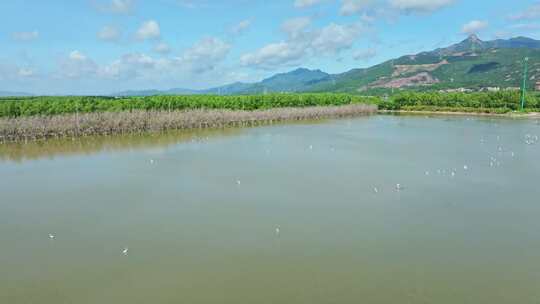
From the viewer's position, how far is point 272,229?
730 centimetres

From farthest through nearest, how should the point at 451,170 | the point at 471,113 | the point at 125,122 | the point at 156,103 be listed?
the point at 471,113 → the point at 156,103 → the point at 125,122 → the point at 451,170

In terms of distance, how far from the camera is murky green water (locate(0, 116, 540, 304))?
5.28 meters

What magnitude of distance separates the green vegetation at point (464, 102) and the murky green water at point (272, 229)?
21.7 metres

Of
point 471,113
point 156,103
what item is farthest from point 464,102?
point 156,103

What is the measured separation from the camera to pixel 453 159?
1367 cm

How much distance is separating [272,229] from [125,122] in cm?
1634

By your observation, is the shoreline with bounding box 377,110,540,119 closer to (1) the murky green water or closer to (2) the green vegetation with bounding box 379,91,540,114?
(2) the green vegetation with bounding box 379,91,540,114

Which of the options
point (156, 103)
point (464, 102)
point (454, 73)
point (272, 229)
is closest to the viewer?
point (272, 229)

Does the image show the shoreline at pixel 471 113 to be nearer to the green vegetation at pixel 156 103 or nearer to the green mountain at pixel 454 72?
the green vegetation at pixel 156 103

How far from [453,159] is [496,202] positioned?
519 cm

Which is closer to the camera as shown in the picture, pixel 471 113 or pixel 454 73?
pixel 471 113

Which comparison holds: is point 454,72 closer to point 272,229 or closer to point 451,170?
point 451,170

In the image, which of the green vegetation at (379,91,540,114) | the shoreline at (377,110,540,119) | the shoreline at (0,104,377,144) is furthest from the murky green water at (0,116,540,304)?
the green vegetation at (379,91,540,114)

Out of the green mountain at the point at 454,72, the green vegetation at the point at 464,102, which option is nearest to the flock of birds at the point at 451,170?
the green vegetation at the point at 464,102
